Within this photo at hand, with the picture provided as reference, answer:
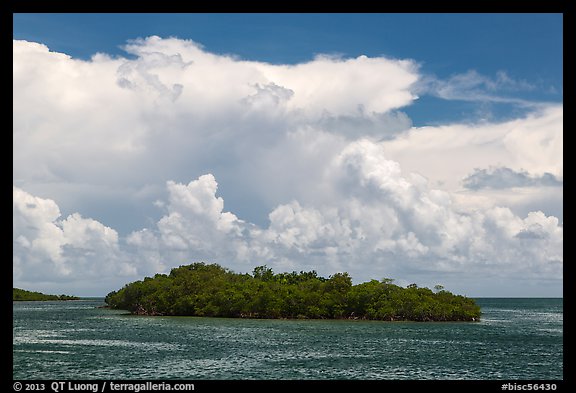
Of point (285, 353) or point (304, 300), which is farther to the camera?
point (304, 300)

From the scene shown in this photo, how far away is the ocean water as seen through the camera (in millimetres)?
46562

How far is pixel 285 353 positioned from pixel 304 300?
54511 mm

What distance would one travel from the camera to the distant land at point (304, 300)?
347 feet

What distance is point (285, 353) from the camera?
57.5 meters

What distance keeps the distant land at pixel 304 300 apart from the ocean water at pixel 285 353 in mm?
16091

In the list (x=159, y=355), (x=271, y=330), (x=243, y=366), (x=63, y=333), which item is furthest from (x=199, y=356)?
(x=63, y=333)

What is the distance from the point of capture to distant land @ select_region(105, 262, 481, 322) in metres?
106

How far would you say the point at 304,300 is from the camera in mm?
111688

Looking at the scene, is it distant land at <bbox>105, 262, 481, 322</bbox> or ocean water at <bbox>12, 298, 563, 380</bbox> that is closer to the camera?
ocean water at <bbox>12, 298, 563, 380</bbox>

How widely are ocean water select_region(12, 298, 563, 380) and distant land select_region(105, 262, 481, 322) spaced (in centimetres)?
1609

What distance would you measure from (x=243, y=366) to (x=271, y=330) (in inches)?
1396

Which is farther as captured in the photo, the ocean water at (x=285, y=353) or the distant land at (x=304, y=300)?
the distant land at (x=304, y=300)
